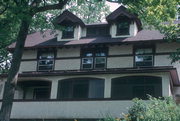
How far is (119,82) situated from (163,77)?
131 inches

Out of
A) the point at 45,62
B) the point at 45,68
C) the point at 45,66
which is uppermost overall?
the point at 45,62

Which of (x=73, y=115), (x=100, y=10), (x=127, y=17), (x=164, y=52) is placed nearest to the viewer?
(x=73, y=115)

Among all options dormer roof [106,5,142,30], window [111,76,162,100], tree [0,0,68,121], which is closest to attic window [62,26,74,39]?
dormer roof [106,5,142,30]

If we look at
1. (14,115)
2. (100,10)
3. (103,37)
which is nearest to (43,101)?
(14,115)

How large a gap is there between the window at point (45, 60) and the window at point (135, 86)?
21.6ft

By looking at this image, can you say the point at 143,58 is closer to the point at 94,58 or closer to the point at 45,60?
the point at 94,58

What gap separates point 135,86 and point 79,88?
4.50m

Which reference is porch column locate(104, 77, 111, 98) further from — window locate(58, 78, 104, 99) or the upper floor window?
the upper floor window

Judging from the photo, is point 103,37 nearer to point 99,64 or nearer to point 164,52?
point 99,64

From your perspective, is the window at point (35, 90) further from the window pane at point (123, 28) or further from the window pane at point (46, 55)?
the window pane at point (123, 28)

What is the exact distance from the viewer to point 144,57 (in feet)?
87.9

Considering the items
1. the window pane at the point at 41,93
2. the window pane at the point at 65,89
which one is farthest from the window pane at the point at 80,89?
the window pane at the point at 41,93

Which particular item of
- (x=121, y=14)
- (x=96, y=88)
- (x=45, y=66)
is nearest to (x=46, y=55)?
(x=45, y=66)

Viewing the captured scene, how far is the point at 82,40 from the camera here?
95.8 ft
